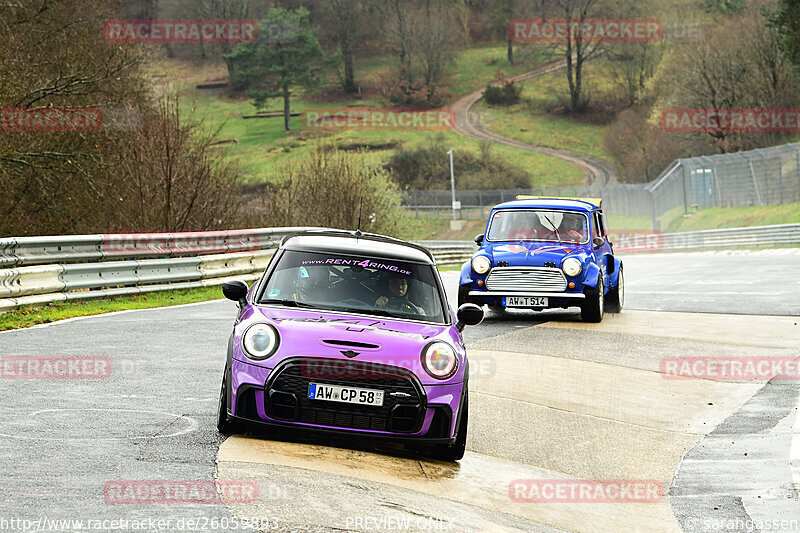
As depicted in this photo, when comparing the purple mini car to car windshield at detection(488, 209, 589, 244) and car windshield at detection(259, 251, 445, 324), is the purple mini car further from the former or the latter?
A: car windshield at detection(488, 209, 589, 244)

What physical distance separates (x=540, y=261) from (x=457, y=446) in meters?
8.75

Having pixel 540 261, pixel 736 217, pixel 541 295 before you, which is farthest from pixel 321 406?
pixel 736 217

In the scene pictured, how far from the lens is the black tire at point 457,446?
24.7 ft

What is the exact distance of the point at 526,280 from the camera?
16016mm

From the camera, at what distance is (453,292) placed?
22141 mm

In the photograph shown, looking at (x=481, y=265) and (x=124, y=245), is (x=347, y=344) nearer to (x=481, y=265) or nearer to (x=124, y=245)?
(x=481, y=265)

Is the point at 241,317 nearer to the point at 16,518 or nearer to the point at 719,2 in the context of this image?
the point at 16,518

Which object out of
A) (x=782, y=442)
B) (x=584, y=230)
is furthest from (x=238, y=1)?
(x=782, y=442)

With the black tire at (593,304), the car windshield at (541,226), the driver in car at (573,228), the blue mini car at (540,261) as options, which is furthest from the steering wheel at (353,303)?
the driver in car at (573,228)

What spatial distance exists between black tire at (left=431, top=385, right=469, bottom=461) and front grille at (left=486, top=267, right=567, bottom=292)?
843cm

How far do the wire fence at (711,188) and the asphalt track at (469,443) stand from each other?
33.0 metres

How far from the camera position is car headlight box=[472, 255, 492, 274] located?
16.1 m

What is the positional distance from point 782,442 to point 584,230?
26.6 ft

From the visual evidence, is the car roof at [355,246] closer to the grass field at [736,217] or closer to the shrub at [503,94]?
the grass field at [736,217]
